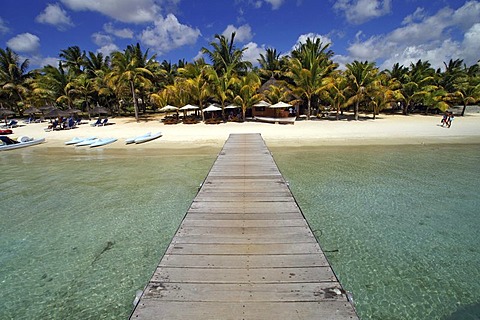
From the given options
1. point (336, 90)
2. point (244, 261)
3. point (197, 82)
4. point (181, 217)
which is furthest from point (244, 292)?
point (336, 90)

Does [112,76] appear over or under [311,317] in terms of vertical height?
over

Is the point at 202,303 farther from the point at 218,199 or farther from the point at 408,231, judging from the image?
the point at 408,231

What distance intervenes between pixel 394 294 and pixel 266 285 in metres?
2.83

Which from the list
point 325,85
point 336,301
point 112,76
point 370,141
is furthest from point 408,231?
point 112,76

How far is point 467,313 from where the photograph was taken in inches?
146

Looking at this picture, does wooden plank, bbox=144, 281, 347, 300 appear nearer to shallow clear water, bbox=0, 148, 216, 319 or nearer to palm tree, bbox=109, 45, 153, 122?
shallow clear water, bbox=0, 148, 216, 319

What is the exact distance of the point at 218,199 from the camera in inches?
212

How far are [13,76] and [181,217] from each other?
150 feet

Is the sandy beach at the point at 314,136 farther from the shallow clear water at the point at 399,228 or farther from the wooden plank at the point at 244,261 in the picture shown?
the wooden plank at the point at 244,261

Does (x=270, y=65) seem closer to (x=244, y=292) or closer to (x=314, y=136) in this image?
(x=314, y=136)

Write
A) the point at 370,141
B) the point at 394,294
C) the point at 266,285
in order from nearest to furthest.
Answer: the point at 266,285 < the point at 394,294 < the point at 370,141

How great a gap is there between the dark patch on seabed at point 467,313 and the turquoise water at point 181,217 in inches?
0.6

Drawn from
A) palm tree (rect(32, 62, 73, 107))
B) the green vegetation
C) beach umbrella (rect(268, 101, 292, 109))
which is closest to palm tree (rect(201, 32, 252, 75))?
the green vegetation

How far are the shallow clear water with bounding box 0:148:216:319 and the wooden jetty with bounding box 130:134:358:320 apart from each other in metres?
1.67
